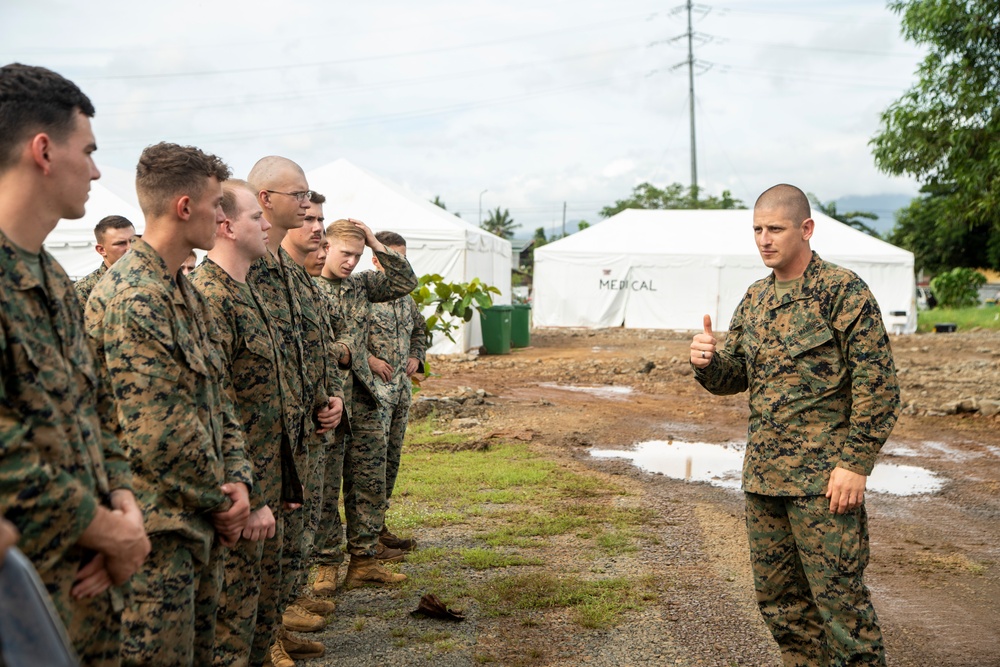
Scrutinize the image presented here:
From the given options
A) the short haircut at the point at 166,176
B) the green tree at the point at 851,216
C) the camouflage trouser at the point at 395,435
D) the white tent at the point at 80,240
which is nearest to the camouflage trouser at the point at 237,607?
the short haircut at the point at 166,176

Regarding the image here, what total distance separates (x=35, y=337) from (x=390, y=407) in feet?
13.0

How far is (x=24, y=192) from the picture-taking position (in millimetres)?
2162

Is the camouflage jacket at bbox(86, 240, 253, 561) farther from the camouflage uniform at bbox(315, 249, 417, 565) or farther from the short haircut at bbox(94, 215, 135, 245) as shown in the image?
the short haircut at bbox(94, 215, 135, 245)

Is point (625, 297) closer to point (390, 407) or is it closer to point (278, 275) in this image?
point (390, 407)

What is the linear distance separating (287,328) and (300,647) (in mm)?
1650

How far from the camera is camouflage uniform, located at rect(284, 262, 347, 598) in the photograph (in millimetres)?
4184

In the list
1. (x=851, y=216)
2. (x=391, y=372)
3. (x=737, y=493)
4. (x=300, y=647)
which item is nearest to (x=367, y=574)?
(x=300, y=647)

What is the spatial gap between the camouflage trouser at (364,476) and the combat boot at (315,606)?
0.56 meters

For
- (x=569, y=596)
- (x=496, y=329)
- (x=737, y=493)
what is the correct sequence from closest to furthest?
1. (x=569, y=596)
2. (x=737, y=493)
3. (x=496, y=329)

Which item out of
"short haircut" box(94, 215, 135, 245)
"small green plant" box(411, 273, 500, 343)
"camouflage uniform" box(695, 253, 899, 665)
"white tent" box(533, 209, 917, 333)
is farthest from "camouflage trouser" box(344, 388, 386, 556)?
"white tent" box(533, 209, 917, 333)

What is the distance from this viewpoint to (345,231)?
5539 mm

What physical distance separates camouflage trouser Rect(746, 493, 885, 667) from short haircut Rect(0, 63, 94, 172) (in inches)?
119

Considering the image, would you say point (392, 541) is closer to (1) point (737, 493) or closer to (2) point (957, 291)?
(1) point (737, 493)

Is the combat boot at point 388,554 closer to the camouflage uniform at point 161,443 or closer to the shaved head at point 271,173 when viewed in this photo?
the shaved head at point 271,173
